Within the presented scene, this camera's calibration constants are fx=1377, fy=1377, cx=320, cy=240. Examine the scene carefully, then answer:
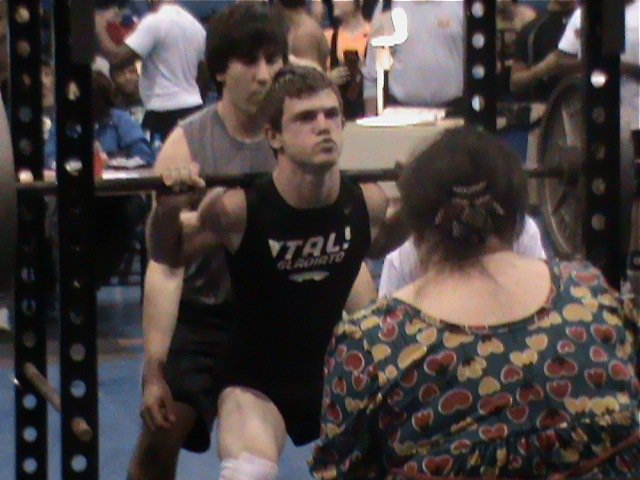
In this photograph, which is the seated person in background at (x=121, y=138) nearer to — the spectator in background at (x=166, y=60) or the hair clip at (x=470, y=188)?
the spectator in background at (x=166, y=60)

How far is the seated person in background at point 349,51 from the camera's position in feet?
20.9

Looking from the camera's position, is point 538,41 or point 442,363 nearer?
point 442,363

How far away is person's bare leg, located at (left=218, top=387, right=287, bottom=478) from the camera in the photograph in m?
2.38

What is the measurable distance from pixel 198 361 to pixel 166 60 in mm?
3923

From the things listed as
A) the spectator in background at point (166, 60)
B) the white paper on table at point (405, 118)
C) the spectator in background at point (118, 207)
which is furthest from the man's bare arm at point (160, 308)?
the spectator in background at point (166, 60)

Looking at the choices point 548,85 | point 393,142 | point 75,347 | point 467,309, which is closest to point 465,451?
point 467,309

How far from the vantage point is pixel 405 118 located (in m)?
4.50

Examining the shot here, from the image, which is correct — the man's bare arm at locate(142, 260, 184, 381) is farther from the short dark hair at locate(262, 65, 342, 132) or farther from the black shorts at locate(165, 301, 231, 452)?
the short dark hair at locate(262, 65, 342, 132)

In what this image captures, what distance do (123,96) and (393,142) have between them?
1.98 m

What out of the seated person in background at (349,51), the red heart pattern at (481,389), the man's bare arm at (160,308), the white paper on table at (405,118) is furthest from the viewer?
the seated person in background at (349,51)

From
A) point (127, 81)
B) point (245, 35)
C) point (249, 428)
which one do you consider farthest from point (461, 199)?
point (127, 81)

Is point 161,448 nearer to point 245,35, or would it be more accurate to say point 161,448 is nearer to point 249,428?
point 249,428

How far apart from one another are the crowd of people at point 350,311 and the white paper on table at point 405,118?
62cm

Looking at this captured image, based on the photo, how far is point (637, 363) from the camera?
2.12 metres
